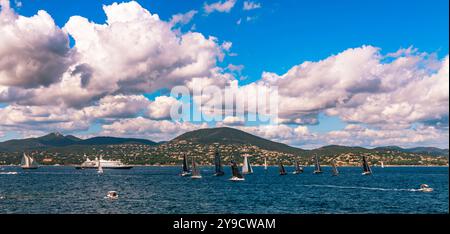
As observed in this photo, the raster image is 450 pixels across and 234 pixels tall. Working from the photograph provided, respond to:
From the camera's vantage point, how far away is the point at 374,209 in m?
102

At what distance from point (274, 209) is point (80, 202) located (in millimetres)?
52860

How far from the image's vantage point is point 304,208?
337ft
